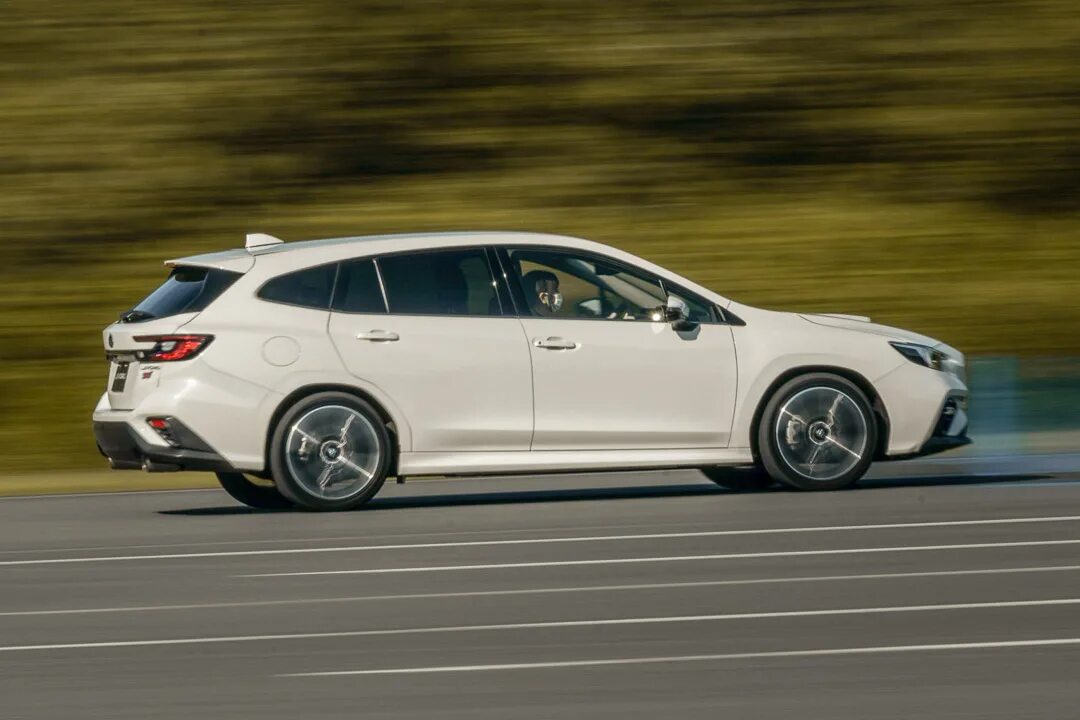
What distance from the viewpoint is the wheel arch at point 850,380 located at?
11688 mm

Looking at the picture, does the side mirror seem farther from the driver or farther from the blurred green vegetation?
the blurred green vegetation

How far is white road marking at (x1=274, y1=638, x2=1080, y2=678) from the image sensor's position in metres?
6.41

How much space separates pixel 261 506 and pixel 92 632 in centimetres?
483

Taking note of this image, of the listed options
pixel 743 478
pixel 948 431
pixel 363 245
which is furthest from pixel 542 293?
pixel 948 431

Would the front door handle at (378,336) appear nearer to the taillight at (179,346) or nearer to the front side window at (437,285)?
the front side window at (437,285)

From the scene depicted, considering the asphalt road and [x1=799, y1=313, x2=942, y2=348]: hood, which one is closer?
the asphalt road

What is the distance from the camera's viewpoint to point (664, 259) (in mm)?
22062

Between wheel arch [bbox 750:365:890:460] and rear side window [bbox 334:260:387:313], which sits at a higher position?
rear side window [bbox 334:260:387:313]

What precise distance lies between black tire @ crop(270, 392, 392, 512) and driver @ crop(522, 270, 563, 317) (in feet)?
3.73

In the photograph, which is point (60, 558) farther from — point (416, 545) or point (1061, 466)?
point (1061, 466)

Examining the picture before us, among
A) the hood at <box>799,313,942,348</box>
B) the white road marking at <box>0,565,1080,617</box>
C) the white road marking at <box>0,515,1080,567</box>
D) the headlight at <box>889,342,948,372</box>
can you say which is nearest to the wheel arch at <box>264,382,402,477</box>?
the white road marking at <box>0,515,1080,567</box>

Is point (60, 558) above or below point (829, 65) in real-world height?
below

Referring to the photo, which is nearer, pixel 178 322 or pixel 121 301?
pixel 178 322

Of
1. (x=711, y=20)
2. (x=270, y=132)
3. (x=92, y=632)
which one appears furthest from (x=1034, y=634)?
(x=711, y=20)
